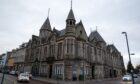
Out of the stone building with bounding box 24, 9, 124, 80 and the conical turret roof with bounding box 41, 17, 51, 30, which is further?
the conical turret roof with bounding box 41, 17, 51, 30

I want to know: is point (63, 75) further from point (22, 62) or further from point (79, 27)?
point (22, 62)

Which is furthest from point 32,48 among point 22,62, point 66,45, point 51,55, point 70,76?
point 70,76

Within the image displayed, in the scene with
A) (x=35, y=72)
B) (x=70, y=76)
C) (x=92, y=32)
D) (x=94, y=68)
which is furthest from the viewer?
(x=92, y=32)

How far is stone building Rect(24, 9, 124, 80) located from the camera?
36156mm

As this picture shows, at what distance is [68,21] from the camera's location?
38.9m

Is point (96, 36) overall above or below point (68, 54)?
above

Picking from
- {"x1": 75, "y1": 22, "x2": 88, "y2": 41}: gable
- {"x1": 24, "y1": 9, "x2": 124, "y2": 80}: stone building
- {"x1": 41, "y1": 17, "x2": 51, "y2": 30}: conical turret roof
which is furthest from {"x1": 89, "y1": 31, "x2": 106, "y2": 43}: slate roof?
{"x1": 41, "y1": 17, "x2": 51, "y2": 30}: conical turret roof

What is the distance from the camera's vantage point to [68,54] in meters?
36.2

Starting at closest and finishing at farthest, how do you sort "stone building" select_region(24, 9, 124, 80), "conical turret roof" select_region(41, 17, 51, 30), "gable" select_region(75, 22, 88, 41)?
1. "stone building" select_region(24, 9, 124, 80)
2. "gable" select_region(75, 22, 88, 41)
3. "conical turret roof" select_region(41, 17, 51, 30)

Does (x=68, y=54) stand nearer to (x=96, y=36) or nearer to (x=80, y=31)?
(x=80, y=31)

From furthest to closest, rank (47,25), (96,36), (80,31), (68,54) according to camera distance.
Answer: (96,36), (47,25), (80,31), (68,54)

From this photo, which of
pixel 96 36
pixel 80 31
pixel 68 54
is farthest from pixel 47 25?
pixel 68 54

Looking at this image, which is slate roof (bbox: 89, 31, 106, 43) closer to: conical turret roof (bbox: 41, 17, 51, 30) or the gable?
the gable

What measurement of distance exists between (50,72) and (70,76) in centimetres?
958
